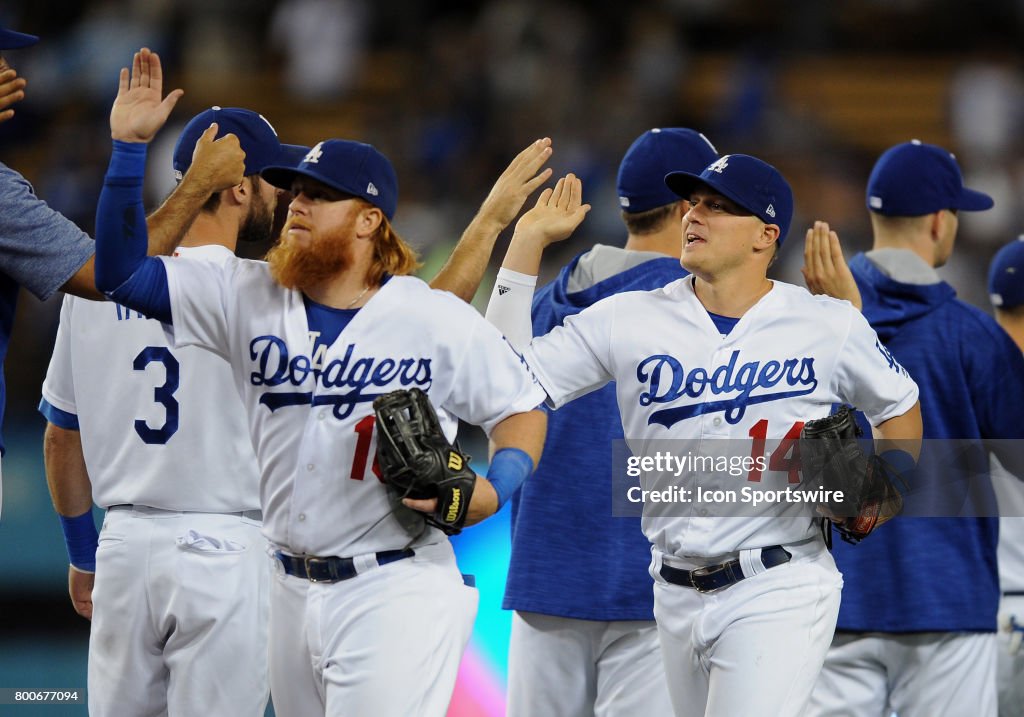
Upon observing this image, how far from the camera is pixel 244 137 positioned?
14.6 feet

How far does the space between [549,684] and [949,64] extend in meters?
12.0

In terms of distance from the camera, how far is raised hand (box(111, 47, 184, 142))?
11.8ft

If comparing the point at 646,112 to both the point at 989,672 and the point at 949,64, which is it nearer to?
the point at 949,64

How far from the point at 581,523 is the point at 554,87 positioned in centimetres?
985

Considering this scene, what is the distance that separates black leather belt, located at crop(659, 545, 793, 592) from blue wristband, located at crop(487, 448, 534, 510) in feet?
2.05

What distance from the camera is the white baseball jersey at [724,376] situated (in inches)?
154

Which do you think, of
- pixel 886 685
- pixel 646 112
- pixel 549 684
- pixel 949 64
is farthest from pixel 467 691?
pixel 949 64

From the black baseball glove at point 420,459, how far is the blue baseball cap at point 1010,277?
2.79m

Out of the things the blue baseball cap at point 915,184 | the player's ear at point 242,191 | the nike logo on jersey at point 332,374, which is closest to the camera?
the nike logo on jersey at point 332,374

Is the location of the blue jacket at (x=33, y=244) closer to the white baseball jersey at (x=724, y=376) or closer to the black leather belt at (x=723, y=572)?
the white baseball jersey at (x=724, y=376)

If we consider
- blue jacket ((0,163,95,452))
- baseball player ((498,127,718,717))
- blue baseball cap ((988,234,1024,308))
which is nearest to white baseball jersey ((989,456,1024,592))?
blue baseball cap ((988,234,1024,308))

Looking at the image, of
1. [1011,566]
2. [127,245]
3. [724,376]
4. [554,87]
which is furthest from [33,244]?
[554,87]

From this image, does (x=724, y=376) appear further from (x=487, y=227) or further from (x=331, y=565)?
(x=331, y=565)

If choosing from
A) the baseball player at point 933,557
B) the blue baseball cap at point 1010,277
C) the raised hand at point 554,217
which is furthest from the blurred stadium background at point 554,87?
the raised hand at point 554,217
